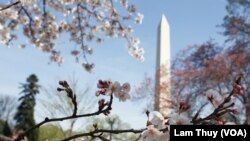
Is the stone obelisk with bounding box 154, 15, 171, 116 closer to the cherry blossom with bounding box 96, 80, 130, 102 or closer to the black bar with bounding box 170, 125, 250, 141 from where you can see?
the cherry blossom with bounding box 96, 80, 130, 102

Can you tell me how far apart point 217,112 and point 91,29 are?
6.20 m

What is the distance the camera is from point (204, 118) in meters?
1.38

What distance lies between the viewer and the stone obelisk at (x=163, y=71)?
50.4ft

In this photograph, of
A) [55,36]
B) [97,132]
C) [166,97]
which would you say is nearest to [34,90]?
[166,97]

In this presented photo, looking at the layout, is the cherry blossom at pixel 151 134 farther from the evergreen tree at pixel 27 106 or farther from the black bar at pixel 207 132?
the evergreen tree at pixel 27 106

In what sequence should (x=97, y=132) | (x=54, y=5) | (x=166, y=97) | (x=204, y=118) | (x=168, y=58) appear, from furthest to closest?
(x=166, y=97) < (x=168, y=58) < (x=54, y=5) < (x=97, y=132) < (x=204, y=118)

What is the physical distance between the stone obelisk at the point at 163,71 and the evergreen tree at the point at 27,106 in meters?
11.6

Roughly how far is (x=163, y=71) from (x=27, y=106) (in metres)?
14.6

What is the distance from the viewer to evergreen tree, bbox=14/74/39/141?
27281 millimetres

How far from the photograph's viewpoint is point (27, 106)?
2886 cm

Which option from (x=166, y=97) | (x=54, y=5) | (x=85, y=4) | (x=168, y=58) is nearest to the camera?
(x=85, y=4)

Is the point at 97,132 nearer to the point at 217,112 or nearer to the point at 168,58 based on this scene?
the point at 217,112

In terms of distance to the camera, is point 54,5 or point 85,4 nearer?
point 85,4

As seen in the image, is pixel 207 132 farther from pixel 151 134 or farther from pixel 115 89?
pixel 115 89
